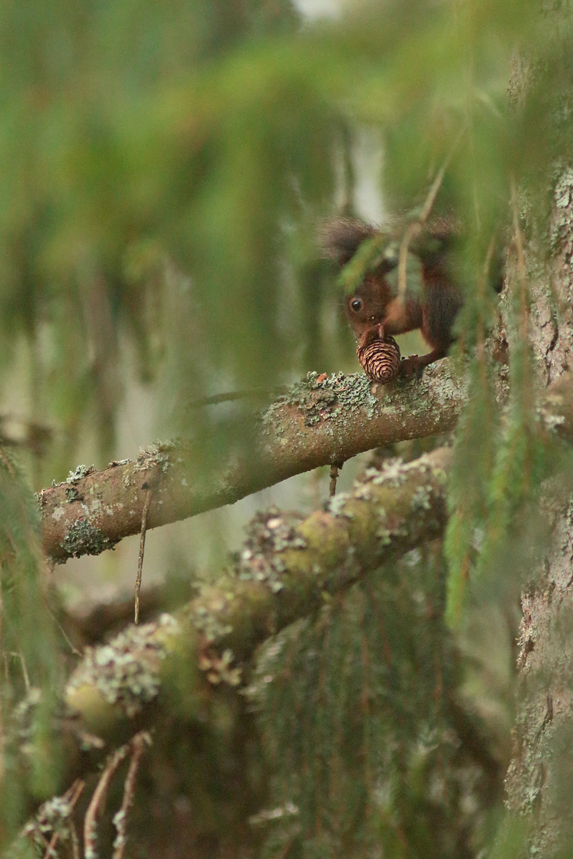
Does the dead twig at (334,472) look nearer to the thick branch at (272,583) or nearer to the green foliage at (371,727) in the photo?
the thick branch at (272,583)

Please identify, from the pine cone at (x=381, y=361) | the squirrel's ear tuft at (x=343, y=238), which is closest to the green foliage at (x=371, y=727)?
Result: the pine cone at (x=381, y=361)

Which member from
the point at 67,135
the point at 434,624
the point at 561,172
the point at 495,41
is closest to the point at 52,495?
the point at 434,624

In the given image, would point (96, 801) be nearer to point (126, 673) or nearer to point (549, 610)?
point (126, 673)

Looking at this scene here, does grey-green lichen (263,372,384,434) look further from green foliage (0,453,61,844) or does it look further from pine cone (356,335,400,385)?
green foliage (0,453,61,844)

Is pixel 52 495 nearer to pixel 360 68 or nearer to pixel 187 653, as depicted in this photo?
pixel 187 653

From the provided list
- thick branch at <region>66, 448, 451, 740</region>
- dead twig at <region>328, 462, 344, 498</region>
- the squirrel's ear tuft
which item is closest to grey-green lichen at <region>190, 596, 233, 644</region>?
thick branch at <region>66, 448, 451, 740</region>

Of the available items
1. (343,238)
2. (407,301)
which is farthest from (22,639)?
(343,238)
